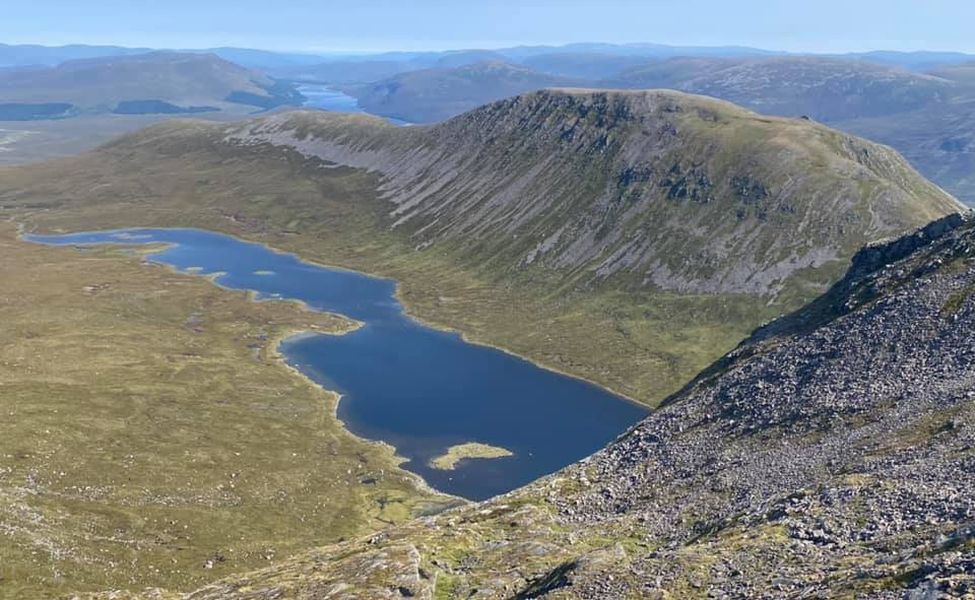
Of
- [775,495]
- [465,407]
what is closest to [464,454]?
[465,407]

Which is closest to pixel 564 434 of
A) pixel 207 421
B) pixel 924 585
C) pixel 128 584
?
pixel 207 421

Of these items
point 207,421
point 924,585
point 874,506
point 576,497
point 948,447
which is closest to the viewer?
point 924,585

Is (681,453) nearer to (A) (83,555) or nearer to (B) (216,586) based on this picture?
(B) (216,586)

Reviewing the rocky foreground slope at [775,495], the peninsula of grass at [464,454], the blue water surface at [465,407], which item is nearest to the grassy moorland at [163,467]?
the blue water surface at [465,407]

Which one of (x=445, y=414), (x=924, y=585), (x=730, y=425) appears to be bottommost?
(x=445, y=414)

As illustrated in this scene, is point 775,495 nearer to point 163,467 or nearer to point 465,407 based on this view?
point 163,467

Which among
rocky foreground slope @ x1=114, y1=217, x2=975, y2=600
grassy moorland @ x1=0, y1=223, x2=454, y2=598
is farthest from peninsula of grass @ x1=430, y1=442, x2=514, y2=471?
rocky foreground slope @ x1=114, y1=217, x2=975, y2=600
